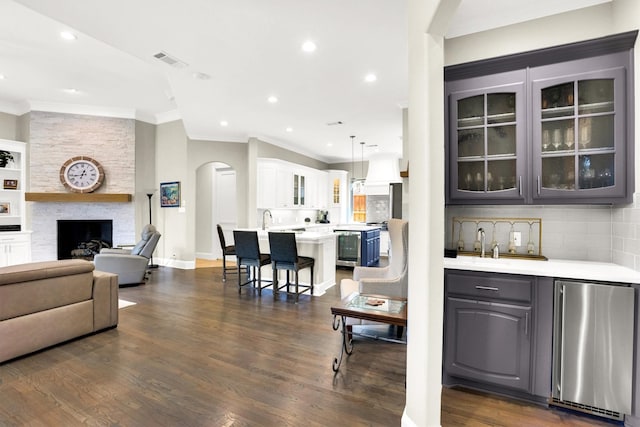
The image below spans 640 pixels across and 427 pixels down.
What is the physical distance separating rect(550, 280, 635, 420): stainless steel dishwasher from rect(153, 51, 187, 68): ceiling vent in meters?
4.06

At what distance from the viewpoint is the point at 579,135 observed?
217cm

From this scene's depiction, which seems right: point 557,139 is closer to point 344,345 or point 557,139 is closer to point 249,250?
point 344,345

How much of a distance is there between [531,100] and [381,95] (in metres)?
2.35

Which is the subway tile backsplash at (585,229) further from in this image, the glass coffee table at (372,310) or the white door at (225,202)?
the white door at (225,202)

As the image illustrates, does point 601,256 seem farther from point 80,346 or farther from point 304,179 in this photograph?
point 304,179

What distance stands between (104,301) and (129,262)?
6.78 ft

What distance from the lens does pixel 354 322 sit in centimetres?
284

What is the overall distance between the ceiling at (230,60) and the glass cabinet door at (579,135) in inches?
26.5

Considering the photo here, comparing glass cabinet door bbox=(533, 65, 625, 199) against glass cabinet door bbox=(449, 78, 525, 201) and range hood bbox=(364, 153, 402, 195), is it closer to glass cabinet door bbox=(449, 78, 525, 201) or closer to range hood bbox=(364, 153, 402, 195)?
glass cabinet door bbox=(449, 78, 525, 201)

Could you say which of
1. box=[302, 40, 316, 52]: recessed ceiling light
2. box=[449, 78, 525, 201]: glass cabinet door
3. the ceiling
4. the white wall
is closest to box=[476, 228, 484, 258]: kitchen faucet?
box=[449, 78, 525, 201]: glass cabinet door

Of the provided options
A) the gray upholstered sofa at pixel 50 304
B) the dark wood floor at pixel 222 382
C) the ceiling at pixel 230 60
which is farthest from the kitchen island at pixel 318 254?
the gray upholstered sofa at pixel 50 304

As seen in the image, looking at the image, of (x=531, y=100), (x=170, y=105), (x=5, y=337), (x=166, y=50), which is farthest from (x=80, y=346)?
(x=170, y=105)

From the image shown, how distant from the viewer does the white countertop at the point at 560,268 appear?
70.6 inches

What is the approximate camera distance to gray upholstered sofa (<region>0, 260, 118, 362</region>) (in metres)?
2.50
